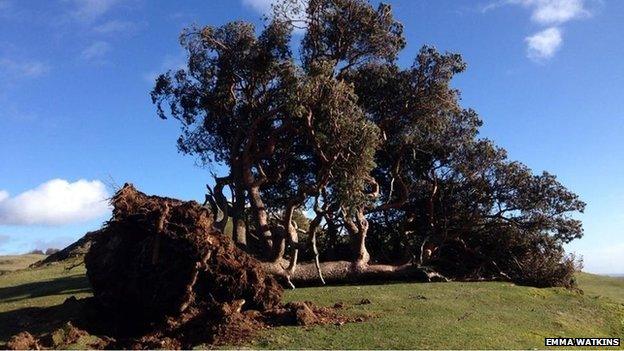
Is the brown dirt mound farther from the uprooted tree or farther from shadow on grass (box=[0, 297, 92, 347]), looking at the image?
the uprooted tree

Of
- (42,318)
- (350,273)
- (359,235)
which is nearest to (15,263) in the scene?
(359,235)

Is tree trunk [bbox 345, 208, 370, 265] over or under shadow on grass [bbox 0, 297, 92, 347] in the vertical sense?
over

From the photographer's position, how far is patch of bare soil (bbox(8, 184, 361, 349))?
12.9 m

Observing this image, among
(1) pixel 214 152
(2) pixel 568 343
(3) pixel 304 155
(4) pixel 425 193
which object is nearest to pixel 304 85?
(3) pixel 304 155

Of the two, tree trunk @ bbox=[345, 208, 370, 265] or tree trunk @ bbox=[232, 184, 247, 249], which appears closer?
tree trunk @ bbox=[232, 184, 247, 249]

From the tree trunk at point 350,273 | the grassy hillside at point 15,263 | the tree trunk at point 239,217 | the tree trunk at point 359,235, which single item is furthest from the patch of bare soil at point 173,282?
the grassy hillside at point 15,263

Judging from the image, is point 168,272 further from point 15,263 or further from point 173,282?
point 15,263

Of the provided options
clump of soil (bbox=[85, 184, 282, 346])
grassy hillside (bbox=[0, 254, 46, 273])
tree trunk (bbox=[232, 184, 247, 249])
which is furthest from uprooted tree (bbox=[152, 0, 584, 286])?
grassy hillside (bbox=[0, 254, 46, 273])

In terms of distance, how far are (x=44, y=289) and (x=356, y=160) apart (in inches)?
466

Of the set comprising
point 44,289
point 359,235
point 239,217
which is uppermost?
point 239,217

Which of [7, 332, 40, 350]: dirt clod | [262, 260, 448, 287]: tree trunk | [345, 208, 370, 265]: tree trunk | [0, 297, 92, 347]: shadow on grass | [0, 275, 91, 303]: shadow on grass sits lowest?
[7, 332, 40, 350]: dirt clod

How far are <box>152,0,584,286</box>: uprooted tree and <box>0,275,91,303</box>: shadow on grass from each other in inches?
215

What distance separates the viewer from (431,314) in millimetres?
14742

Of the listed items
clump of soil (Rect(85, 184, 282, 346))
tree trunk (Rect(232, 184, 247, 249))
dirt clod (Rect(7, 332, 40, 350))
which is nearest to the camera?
dirt clod (Rect(7, 332, 40, 350))
